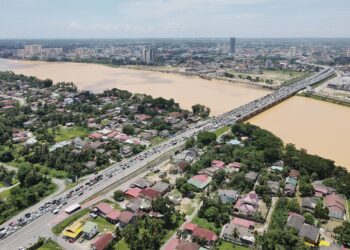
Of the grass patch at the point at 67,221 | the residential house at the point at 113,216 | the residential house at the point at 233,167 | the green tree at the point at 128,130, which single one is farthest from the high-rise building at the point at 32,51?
the residential house at the point at 113,216

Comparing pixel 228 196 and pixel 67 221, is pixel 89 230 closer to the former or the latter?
pixel 67 221

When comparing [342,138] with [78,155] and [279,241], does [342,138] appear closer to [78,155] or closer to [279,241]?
[279,241]

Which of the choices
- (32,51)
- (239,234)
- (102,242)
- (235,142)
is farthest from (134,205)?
(32,51)

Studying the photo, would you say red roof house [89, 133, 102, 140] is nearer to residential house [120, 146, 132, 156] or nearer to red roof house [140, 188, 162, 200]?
residential house [120, 146, 132, 156]

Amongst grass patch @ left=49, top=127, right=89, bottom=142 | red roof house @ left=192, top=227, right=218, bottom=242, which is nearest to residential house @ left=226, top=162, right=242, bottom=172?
red roof house @ left=192, top=227, right=218, bottom=242

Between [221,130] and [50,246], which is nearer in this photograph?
[50,246]

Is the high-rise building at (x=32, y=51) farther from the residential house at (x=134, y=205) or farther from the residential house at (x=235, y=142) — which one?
the residential house at (x=134, y=205)
